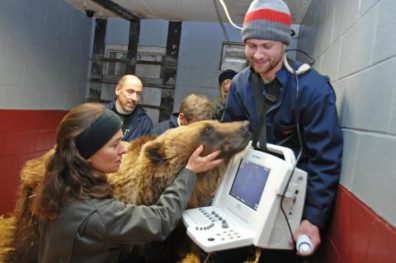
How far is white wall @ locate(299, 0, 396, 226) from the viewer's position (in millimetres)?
994

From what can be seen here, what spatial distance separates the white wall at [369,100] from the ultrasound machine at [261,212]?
0.67 ft

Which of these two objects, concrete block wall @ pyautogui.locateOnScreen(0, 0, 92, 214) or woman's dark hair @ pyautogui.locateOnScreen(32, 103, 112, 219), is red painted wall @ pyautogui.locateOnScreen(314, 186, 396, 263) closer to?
woman's dark hair @ pyautogui.locateOnScreen(32, 103, 112, 219)

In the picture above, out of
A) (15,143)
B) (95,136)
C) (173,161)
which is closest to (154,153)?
(173,161)

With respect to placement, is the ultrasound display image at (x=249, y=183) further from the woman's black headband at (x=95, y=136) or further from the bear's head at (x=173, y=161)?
the woman's black headband at (x=95, y=136)

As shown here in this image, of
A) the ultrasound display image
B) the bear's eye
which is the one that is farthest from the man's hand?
the bear's eye

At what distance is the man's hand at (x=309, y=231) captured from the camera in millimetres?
1382

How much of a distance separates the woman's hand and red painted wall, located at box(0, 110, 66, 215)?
2.61 meters

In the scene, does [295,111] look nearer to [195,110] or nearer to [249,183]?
[249,183]

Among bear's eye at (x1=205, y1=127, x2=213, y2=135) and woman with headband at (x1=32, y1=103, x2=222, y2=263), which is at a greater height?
bear's eye at (x1=205, y1=127, x2=213, y2=135)

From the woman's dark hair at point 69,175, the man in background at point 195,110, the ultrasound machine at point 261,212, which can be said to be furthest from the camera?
the man in background at point 195,110

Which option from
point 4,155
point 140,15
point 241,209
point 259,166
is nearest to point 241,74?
point 259,166

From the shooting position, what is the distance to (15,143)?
380cm

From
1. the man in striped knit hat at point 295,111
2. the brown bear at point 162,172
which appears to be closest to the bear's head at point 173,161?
the brown bear at point 162,172

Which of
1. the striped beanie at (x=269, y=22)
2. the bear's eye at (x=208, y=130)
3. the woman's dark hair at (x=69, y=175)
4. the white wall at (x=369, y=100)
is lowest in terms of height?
the woman's dark hair at (x=69, y=175)
